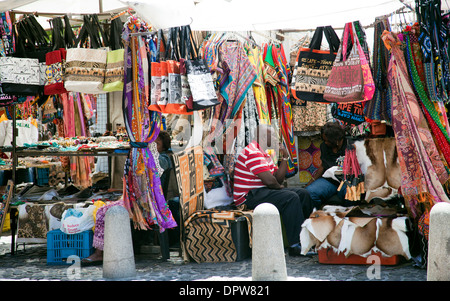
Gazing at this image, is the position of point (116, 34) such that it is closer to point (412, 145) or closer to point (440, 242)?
point (412, 145)

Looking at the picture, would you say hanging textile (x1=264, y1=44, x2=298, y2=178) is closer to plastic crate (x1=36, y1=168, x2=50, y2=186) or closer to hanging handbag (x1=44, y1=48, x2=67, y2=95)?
hanging handbag (x1=44, y1=48, x2=67, y2=95)

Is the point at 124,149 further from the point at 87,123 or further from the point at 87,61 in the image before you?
the point at 87,123

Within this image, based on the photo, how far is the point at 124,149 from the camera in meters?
6.91

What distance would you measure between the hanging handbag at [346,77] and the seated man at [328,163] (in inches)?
68.0

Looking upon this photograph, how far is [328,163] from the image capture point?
25.2 ft

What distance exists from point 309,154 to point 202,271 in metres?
4.87

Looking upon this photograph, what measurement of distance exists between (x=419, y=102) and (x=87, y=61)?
373 cm

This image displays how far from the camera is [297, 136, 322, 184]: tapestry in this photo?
10.3m

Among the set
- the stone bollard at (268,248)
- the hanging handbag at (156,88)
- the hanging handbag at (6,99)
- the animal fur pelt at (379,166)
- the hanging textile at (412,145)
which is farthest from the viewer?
the hanging handbag at (6,99)

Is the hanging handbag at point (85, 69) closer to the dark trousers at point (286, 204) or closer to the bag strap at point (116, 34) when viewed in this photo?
the bag strap at point (116, 34)

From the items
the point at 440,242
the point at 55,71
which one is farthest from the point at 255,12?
the point at 440,242

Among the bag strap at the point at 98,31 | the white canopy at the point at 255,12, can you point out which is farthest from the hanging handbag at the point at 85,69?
the white canopy at the point at 255,12

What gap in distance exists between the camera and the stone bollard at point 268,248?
4918 mm
